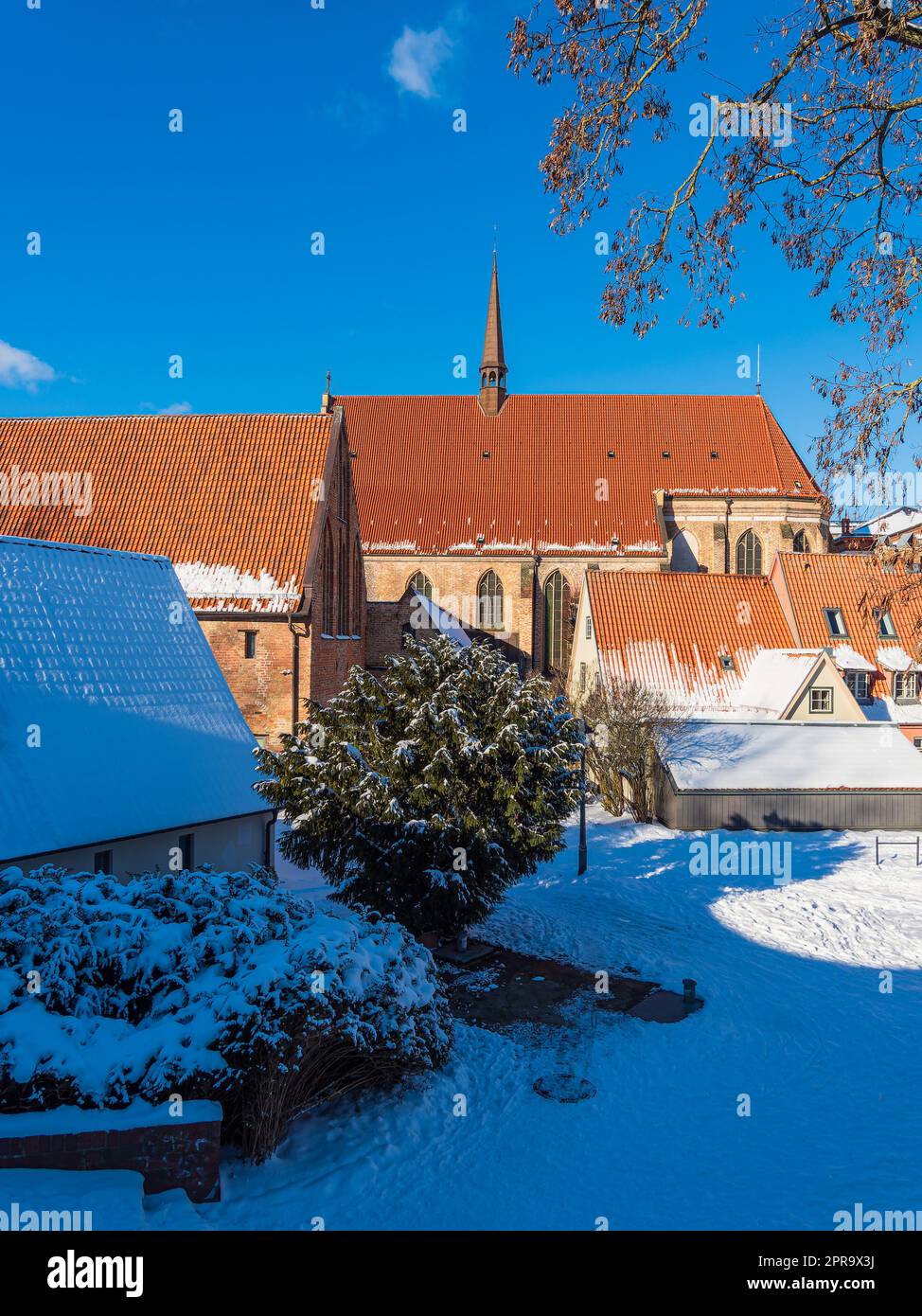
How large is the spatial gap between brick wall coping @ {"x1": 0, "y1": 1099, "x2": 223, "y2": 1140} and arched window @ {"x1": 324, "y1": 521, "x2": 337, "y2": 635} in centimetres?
1789

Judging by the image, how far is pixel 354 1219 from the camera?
608 cm

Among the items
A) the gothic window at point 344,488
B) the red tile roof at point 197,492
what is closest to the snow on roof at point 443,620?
the gothic window at point 344,488

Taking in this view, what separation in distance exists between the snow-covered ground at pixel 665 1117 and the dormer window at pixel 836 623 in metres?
16.1

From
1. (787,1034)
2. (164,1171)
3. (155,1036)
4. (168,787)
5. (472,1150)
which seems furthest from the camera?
(168,787)

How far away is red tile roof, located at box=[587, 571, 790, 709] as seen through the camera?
27.3m

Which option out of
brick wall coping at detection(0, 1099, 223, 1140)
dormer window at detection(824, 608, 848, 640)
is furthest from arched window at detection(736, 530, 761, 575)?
brick wall coping at detection(0, 1099, 223, 1140)

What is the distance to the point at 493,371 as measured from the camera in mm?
43000

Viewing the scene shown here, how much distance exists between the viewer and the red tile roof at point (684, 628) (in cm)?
2734

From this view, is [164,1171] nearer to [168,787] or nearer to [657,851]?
[168,787]

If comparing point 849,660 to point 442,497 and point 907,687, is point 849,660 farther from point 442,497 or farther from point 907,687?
point 442,497
